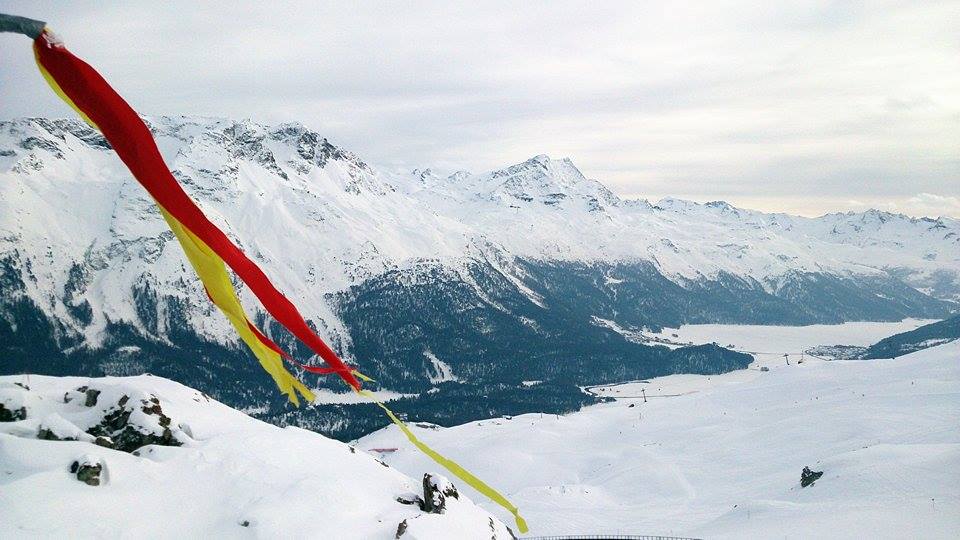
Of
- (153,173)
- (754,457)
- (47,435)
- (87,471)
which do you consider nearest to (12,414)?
(47,435)

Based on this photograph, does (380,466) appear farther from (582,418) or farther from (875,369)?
(875,369)

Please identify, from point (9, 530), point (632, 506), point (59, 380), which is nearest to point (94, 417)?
point (59, 380)

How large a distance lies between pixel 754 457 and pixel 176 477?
64.6 m

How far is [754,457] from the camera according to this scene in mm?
69688

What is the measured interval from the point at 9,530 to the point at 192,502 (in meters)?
6.61

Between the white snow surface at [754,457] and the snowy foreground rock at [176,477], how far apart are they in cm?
2285

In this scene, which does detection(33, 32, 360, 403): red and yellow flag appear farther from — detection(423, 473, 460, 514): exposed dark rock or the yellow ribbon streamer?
detection(423, 473, 460, 514): exposed dark rock

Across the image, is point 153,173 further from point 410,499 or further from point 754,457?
point 754,457

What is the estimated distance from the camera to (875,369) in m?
96.8

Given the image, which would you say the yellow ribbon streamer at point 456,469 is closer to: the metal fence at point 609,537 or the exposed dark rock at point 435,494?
the exposed dark rock at point 435,494

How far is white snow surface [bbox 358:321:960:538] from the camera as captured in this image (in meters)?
40.9

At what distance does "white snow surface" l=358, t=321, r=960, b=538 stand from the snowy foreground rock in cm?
2285

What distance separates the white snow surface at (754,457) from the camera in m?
40.9

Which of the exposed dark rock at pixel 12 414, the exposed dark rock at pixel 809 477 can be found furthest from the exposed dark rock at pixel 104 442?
the exposed dark rock at pixel 809 477
